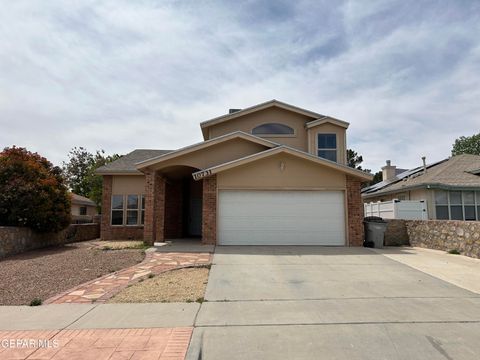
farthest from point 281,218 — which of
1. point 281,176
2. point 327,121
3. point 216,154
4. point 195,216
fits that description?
point 195,216

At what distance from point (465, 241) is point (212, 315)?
10.1 meters

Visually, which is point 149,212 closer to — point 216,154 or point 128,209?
point 216,154

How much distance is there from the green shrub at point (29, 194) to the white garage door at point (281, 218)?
23.0 ft

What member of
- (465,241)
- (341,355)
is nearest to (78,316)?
(341,355)

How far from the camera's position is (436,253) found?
1212cm

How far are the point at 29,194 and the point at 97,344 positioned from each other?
10882mm

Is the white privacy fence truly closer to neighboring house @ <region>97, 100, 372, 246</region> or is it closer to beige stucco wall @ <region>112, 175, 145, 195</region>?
neighboring house @ <region>97, 100, 372, 246</region>

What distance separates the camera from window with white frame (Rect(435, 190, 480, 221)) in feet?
56.8

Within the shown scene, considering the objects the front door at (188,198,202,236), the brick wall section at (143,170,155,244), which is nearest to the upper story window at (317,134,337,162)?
the front door at (188,198,202,236)

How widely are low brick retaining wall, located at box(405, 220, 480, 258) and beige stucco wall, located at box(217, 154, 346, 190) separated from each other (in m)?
3.76

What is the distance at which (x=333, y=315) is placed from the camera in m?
5.46

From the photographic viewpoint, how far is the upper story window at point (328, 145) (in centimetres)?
1769

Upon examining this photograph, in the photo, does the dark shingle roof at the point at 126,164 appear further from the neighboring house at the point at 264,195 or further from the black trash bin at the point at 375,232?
the black trash bin at the point at 375,232

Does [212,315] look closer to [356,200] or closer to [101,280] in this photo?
[101,280]
